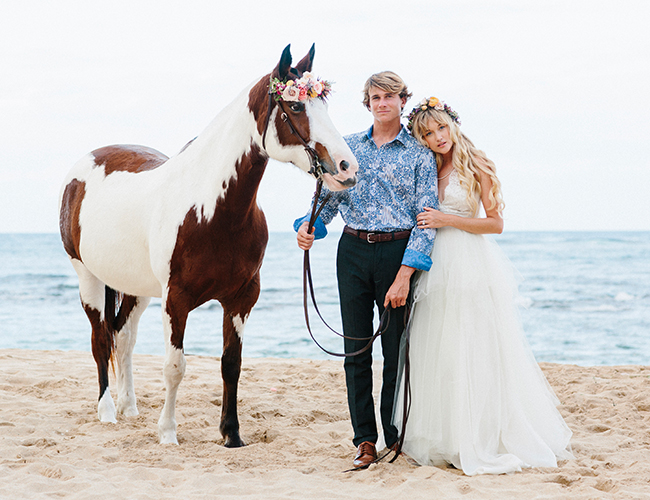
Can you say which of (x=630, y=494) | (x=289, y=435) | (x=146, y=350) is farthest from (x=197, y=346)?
(x=630, y=494)

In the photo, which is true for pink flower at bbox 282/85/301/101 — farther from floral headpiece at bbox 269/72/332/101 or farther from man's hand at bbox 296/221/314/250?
man's hand at bbox 296/221/314/250

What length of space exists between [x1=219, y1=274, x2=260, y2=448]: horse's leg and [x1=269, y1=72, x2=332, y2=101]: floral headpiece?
115cm

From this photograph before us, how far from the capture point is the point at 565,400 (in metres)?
4.08

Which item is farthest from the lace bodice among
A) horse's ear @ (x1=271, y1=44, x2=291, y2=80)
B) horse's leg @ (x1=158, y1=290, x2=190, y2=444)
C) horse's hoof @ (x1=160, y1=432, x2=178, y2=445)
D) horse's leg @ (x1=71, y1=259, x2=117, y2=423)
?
horse's leg @ (x1=71, y1=259, x2=117, y2=423)

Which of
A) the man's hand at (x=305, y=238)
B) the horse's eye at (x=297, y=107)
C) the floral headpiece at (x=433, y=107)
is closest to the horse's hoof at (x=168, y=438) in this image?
the man's hand at (x=305, y=238)

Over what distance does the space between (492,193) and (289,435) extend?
73.0 inches

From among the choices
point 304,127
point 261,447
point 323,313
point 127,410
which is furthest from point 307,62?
point 323,313

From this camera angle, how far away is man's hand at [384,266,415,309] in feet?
8.68

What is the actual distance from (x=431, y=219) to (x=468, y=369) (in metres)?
0.77

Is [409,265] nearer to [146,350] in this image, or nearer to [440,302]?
[440,302]

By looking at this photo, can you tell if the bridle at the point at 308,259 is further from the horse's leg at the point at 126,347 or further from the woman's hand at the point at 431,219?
the horse's leg at the point at 126,347

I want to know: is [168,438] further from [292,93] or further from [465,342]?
[292,93]

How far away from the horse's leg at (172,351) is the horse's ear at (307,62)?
4.36ft

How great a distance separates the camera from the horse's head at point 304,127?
2.45 m
